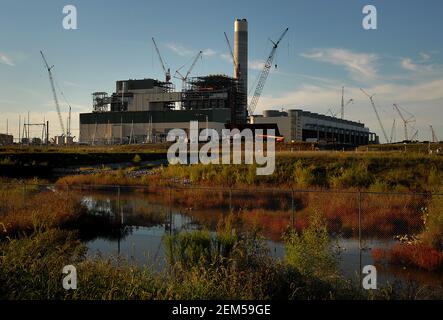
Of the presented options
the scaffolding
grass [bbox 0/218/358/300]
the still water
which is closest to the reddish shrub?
the still water

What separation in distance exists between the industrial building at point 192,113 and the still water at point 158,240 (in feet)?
347


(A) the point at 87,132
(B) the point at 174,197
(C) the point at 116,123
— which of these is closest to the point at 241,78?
(C) the point at 116,123

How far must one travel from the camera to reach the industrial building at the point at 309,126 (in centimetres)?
13725

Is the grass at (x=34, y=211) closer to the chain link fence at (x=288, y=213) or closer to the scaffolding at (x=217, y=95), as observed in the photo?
the chain link fence at (x=288, y=213)

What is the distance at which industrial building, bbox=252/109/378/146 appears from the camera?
450 feet

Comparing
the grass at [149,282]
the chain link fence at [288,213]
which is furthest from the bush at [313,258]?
the chain link fence at [288,213]

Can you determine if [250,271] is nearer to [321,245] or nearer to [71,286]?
[321,245]

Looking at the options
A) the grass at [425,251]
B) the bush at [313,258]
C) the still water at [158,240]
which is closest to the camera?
the bush at [313,258]

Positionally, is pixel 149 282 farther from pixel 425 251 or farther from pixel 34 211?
pixel 34 211

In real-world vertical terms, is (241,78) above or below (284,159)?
above

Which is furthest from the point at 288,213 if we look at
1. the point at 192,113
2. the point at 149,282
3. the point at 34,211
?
the point at 192,113
